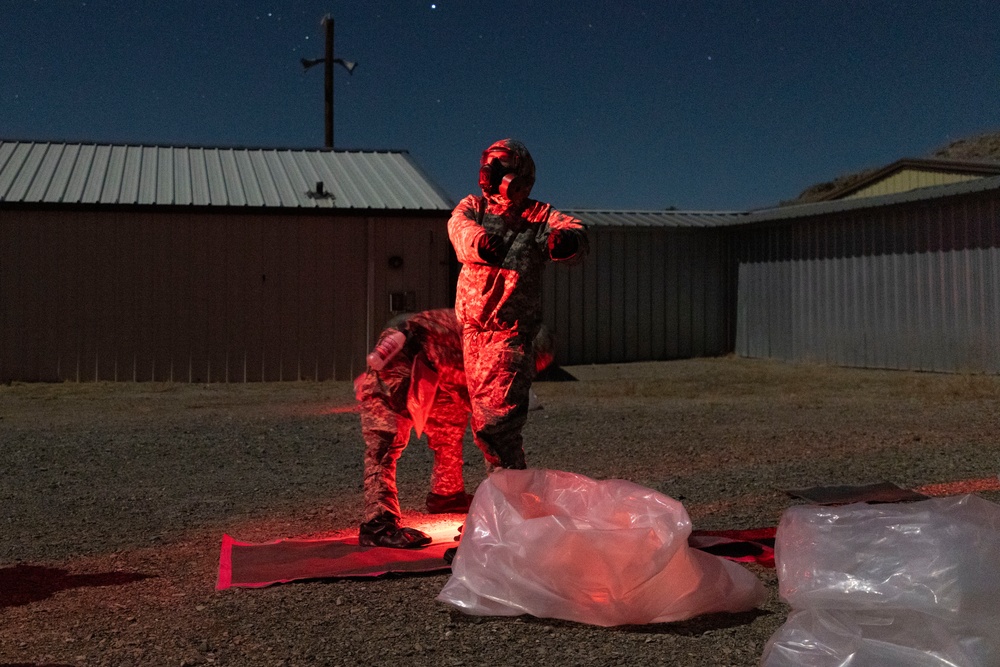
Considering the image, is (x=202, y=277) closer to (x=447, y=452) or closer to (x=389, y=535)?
(x=447, y=452)

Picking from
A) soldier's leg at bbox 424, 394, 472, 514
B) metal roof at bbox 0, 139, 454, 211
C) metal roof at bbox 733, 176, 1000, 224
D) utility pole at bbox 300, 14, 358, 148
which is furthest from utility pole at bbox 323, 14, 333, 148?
soldier's leg at bbox 424, 394, 472, 514

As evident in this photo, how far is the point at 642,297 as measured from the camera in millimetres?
17453

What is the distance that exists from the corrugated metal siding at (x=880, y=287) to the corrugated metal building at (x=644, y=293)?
0.49 m

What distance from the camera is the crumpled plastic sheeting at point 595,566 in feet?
10.1

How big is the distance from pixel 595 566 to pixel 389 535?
4.67ft

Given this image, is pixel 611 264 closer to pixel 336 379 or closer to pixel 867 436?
pixel 336 379

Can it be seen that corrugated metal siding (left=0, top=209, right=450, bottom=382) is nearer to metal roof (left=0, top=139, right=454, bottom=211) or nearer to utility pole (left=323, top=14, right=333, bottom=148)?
metal roof (left=0, top=139, right=454, bottom=211)

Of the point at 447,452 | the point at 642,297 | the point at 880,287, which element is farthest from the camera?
the point at 642,297

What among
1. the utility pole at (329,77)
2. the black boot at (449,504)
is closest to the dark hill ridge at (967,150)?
the utility pole at (329,77)

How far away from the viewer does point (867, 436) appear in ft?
25.8

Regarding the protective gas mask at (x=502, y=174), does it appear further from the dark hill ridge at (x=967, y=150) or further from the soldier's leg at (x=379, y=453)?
the dark hill ridge at (x=967, y=150)

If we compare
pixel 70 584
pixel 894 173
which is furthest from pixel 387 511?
pixel 894 173

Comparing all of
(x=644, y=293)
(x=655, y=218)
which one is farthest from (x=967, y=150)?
(x=644, y=293)

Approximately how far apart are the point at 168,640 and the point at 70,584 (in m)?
0.98
